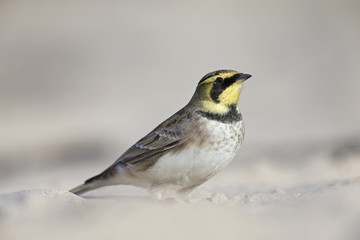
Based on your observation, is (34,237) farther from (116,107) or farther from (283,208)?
(116,107)

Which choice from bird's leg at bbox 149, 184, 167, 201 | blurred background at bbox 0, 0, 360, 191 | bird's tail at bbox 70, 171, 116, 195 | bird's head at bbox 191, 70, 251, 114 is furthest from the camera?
blurred background at bbox 0, 0, 360, 191

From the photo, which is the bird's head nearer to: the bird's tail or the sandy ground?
the sandy ground

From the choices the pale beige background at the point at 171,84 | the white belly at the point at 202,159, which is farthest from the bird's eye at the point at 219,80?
the pale beige background at the point at 171,84

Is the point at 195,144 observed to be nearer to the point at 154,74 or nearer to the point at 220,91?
the point at 220,91

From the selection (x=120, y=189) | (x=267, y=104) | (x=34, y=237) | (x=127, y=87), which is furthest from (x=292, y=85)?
(x=34, y=237)

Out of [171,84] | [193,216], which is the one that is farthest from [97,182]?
[171,84]

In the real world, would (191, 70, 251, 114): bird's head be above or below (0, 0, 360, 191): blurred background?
below

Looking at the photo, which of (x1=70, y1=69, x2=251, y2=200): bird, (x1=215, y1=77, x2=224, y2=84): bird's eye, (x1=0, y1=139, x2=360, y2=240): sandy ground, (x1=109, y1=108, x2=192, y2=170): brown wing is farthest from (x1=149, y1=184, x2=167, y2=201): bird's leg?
(x1=215, y1=77, x2=224, y2=84): bird's eye

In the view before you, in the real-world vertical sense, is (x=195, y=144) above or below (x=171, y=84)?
below
